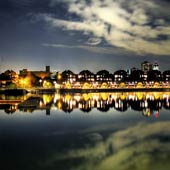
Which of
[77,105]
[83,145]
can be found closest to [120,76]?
[77,105]

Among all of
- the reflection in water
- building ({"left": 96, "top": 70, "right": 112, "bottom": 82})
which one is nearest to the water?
the reflection in water

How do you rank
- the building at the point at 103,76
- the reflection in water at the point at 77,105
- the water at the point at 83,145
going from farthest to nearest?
the building at the point at 103,76 → the reflection in water at the point at 77,105 → the water at the point at 83,145

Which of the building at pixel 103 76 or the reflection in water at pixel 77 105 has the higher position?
the building at pixel 103 76

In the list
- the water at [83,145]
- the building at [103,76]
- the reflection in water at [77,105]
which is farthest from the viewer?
the building at [103,76]

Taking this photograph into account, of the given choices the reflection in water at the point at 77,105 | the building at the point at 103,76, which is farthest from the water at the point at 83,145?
the building at the point at 103,76

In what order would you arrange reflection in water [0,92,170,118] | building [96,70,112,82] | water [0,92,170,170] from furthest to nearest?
building [96,70,112,82]
reflection in water [0,92,170,118]
water [0,92,170,170]

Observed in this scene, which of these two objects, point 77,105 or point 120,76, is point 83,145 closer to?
point 77,105

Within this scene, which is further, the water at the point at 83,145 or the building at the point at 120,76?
the building at the point at 120,76

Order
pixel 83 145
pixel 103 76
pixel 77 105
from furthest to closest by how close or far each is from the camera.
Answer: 1. pixel 103 76
2. pixel 77 105
3. pixel 83 145

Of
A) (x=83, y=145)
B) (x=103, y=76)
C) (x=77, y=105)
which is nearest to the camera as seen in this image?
(x=83, y=145)

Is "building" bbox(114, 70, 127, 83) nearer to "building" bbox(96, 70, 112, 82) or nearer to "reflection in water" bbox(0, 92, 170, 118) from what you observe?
"building" bbox(96, 70, 112, 82)

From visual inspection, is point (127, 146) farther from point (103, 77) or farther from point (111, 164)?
point (103, 77)

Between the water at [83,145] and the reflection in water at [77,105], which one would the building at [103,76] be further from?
the water at [83,145]

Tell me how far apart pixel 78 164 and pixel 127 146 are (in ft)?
14.7
